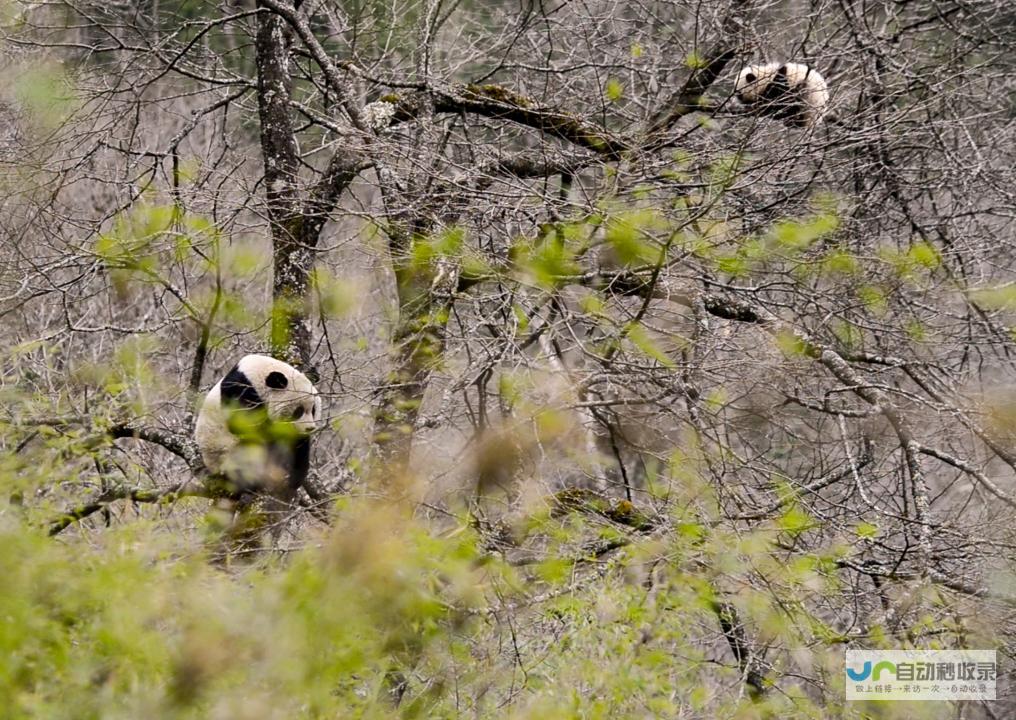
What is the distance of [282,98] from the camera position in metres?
4.96

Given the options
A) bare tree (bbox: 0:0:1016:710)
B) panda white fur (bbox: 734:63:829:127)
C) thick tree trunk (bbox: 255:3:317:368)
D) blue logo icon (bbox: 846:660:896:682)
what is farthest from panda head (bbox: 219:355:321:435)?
blue logo icon (bbox: 846:660:896:682)

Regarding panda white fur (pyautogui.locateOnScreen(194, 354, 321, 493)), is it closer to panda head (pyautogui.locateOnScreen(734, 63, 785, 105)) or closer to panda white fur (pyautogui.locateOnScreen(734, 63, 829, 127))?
panda white fur (pyautogui.locateOnScreen(734, 63, 829, 127))

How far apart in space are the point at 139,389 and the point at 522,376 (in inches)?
66.1

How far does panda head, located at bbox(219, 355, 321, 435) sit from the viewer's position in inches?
169

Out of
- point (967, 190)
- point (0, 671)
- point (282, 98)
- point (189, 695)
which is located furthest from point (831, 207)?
point (0, 671)

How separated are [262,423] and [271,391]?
0.14m

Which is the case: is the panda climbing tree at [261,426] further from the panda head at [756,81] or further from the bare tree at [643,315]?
the panda head at [756,81]

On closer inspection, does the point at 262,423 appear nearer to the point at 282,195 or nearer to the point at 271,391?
the point at 271,391

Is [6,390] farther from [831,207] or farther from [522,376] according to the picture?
[831,207]
